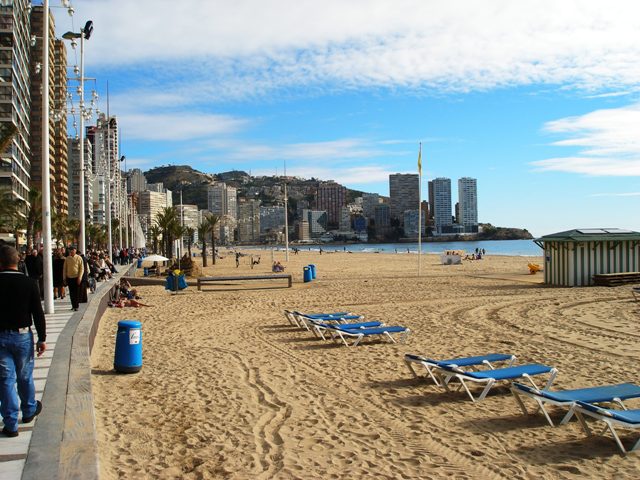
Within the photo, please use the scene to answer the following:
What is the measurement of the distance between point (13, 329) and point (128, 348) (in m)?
3.72

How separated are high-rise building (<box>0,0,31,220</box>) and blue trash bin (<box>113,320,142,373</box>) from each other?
183 feet

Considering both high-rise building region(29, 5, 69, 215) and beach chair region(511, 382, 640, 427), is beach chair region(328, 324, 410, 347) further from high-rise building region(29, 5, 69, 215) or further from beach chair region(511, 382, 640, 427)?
high-rise building region(29, 5, 69, 215)

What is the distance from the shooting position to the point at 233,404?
268 inches

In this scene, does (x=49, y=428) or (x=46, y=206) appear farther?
(x=46, y=206)

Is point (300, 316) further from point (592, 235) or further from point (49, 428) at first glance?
point (592, 235)

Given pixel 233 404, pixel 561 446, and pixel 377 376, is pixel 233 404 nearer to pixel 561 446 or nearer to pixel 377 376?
pixel 377 376

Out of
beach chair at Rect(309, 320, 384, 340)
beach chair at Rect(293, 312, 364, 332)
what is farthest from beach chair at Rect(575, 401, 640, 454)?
beach chair at Rect(293, 312, 364, 332)

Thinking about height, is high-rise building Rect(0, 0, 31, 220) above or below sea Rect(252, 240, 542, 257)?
above

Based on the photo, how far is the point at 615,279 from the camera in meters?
21.6

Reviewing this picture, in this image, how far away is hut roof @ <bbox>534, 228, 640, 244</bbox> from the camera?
2223 cm

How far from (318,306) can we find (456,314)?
400 cm

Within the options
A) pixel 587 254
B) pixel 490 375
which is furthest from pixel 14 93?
pixel 490 375

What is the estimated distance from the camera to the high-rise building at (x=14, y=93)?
6141 cm

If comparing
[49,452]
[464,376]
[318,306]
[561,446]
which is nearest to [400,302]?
[318,306]
